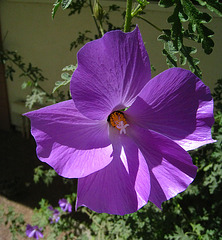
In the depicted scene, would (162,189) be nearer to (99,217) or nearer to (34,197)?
(99,217)

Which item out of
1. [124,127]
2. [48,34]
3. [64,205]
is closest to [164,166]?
[124,127]

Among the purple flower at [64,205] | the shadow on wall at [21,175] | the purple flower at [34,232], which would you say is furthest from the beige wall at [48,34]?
the purple flower at [34,232]

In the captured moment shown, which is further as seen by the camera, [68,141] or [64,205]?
[64,205]

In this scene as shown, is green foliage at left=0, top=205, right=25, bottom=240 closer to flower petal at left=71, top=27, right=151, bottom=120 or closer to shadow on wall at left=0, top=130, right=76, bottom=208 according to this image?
shadow on wall at left=0, top=130, right=76, bottom=208

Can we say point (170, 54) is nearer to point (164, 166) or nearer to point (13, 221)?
point (164, 166)

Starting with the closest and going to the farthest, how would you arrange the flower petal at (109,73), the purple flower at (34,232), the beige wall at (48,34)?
the flower petal at (109,73), the purple flower at (34,232), the beige wall at (48,34)

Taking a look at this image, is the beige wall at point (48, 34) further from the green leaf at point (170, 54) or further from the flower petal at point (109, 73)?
the flower petal at point (109, 73)
